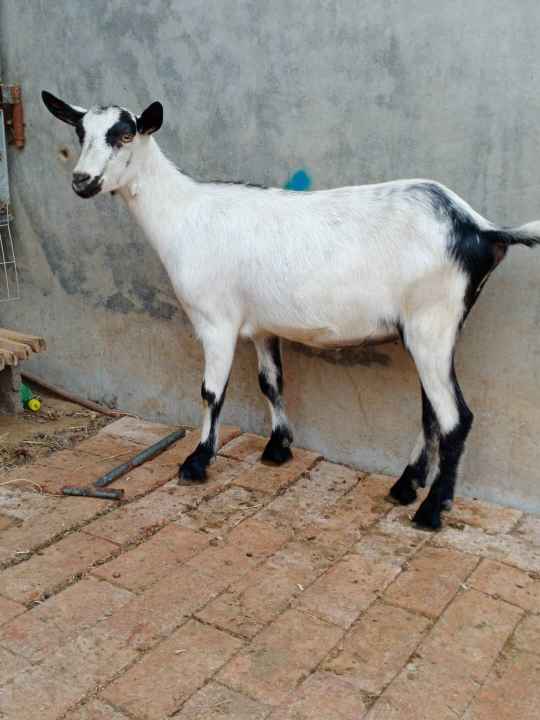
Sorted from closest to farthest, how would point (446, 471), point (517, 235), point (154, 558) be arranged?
→ point (517, 235) < point (154, 558) < point (446, 471)

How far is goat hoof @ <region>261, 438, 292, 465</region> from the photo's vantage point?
4.24 metres

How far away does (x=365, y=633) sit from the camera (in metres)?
2.84

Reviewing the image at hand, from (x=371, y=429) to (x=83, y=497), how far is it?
1.54m

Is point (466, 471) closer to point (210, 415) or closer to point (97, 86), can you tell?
point (210, 415)

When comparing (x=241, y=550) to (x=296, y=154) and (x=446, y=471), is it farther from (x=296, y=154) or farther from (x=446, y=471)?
(x=296, y=154)

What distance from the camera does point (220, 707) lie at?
8.09ft

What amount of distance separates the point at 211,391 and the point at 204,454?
348mm

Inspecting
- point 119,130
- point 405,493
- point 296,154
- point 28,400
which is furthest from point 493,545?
point 28,400

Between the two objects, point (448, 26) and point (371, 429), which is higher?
point (448, 26)

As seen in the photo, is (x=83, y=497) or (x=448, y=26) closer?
(x=448, y=26)

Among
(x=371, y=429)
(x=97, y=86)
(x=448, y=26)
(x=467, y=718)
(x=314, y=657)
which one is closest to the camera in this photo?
(x=467, y=718)

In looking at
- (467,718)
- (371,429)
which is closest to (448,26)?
(371,429)

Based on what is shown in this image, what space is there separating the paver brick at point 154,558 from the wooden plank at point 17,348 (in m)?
1.70

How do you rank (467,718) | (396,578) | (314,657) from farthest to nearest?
(396,578), (314,657), (467,718)
